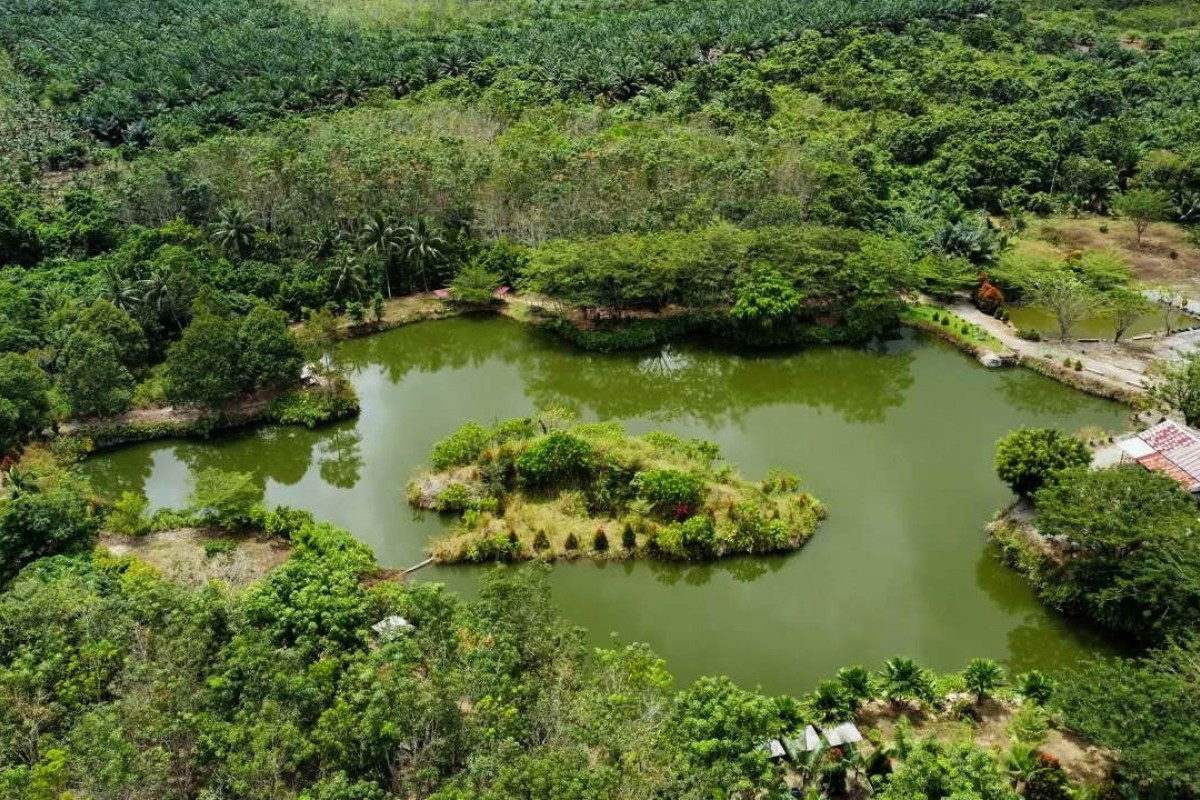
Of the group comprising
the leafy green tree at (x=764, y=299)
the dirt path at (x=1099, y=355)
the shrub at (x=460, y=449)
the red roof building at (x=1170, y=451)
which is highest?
the leafy green tree at (x=764, y=299)

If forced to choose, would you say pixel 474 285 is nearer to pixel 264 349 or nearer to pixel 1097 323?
pixel 264 349

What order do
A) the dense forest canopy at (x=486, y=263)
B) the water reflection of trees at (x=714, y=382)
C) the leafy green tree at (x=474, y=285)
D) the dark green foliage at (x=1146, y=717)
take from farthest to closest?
the leafy green tree at (x=474, y=285), the water reflection of trees at (x=714, y=382), the dense forest canopy at (x=486, y=263), the dark green foliage at (x=1146, y=717)

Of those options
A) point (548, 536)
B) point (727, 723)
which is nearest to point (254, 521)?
point (548, 536)

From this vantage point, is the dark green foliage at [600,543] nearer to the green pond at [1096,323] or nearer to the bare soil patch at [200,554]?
the bare soil patch at [200,554]

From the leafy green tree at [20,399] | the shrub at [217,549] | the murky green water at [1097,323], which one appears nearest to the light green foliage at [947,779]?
the shrub at [217,549]

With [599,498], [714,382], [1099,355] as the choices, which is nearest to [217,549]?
[599,498]

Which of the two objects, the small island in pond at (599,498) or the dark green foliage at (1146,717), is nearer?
the dark green foliage at (1146,717)
